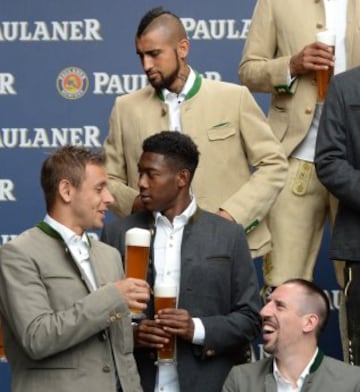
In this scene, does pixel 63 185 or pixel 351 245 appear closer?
pixel 63 185

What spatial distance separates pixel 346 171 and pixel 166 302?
108cm

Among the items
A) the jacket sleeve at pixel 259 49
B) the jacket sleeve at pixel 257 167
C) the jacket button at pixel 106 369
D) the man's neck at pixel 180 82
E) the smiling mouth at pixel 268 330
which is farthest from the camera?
the jacket sleeve at pixel 259 49

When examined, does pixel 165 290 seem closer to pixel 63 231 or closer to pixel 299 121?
pixel 63 231

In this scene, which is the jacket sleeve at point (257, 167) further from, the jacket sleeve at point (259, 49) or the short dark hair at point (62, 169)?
the short dark hair at point (62, 169)

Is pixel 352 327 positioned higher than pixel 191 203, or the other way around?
pixel 191 203

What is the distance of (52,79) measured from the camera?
9594 millimetres

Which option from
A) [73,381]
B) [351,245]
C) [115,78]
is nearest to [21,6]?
[115,78]

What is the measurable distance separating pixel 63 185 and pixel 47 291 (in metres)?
0.41

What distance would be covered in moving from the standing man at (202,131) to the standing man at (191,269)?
0.36 meters

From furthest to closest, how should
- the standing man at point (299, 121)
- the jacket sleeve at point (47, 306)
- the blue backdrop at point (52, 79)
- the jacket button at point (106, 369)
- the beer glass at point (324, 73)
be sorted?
the blue backdrop at point (52, 79) < the standing man at point (299, 121) < the beer glass at point (324, 73) < the jacket button at point (106, 369) < the jacket sleeve at point (47, 306)

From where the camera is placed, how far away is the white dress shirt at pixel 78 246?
701 cm

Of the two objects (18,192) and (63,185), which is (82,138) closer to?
(18,192)

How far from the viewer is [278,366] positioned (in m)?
7.49

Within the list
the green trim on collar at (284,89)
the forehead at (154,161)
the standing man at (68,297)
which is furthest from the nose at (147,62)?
the standing man at (68,297)
